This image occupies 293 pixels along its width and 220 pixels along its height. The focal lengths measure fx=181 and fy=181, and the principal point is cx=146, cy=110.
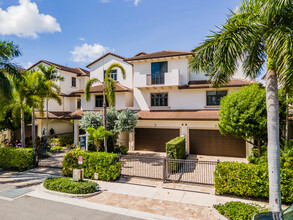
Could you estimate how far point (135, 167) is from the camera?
1282cm

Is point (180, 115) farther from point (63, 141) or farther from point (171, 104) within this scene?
point (63, 141)

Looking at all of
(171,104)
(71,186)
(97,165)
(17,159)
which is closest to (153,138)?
(171,104)

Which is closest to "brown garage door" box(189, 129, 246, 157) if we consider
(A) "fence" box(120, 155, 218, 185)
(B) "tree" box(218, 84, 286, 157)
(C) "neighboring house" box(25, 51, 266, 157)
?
(C) "neighboring house" box(25, 51, 266, 157)

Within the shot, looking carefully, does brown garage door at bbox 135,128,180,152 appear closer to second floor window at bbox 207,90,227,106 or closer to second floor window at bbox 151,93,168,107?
second floor window at bbox 151,93,168,107

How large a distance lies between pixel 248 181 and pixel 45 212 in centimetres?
866

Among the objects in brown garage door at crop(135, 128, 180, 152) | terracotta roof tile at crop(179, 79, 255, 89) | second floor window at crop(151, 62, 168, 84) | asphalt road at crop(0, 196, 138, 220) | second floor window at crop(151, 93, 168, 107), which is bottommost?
asphalt road at crop(0, 196, 138, 220)

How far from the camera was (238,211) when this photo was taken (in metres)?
6.49

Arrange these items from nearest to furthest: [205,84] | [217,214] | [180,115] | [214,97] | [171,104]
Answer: [217,214] < [180,115] < [214,97] < [205,84] < [171,104]

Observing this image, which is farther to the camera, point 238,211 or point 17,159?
point 17,159

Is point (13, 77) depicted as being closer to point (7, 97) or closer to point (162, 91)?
point (7, 97)

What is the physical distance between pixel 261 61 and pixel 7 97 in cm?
1485

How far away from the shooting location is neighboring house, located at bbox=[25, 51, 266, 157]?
16.2 metres

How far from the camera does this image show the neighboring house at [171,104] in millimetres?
16188

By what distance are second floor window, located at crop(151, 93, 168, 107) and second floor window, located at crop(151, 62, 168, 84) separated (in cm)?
142
